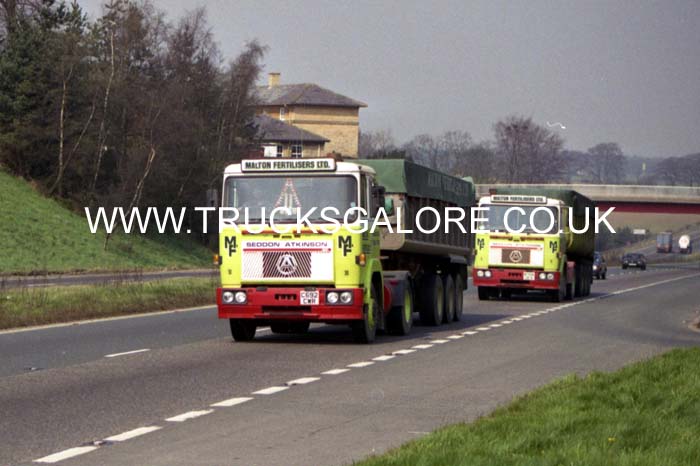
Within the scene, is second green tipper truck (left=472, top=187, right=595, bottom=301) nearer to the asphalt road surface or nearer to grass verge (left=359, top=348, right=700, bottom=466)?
the asphalt road surface

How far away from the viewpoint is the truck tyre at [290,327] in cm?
2255

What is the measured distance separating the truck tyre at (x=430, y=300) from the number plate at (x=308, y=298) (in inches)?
242

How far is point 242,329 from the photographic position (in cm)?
2064

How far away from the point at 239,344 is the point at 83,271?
3358 cm

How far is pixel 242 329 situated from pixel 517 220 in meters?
17.0

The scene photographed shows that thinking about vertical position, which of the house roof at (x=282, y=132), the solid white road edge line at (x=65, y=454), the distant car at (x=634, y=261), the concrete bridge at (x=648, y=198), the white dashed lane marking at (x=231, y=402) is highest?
the house roof at (x=282, y=132)

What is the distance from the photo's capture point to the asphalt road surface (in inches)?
390

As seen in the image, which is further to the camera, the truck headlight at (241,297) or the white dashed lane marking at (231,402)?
the truck headlight at (241,297)

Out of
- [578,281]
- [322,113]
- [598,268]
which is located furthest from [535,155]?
[578,281]

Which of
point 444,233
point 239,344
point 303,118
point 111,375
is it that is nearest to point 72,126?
point 444,233

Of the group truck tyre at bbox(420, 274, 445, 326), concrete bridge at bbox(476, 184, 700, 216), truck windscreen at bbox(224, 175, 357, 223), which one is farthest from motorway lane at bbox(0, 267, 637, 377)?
concrete bridge at bbox(476, 184, 700, 216)

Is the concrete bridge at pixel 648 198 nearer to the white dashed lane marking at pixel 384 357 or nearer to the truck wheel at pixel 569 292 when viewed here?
the truck wheel at pixel 569 292

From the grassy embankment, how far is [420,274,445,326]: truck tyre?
26.6 meters

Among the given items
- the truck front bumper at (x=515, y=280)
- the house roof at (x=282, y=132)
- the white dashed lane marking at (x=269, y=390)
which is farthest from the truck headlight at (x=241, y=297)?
the house roof at (x=282, y=132)
